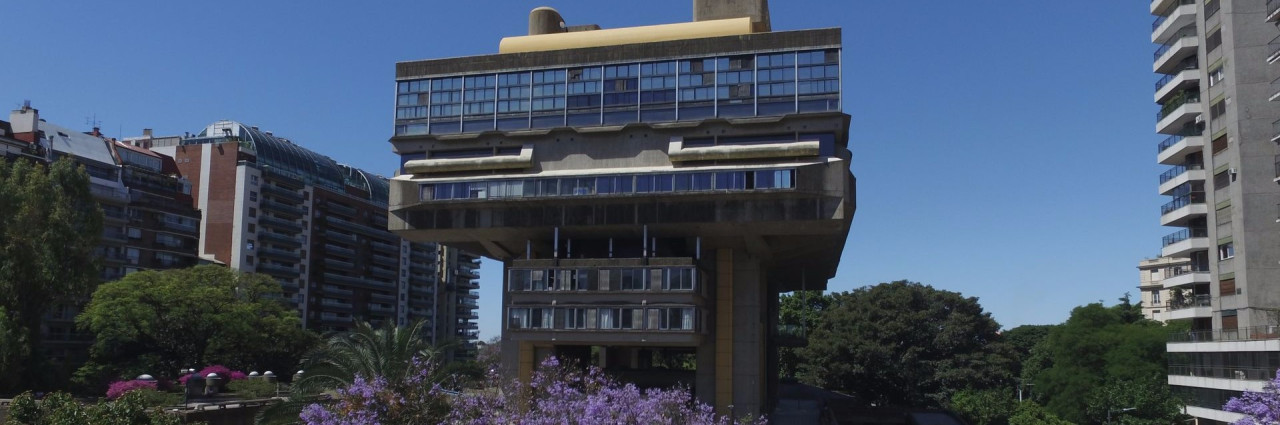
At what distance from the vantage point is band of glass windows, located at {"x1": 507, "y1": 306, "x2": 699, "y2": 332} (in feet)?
167

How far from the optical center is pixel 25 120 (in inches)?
3578

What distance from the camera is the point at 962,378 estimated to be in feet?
273

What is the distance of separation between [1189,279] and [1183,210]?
439 centimetres

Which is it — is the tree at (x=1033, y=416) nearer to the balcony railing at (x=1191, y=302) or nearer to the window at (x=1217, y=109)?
the balcony railing at (x=1191, y=302)

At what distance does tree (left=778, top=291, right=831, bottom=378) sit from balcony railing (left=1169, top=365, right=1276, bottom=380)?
143 feet

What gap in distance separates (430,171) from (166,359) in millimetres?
36918

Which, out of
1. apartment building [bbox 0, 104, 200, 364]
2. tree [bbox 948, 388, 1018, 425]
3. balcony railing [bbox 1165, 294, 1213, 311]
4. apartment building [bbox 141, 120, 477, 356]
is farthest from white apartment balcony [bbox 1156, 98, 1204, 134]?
apartment building [bbox 0, 104, 200, 364]

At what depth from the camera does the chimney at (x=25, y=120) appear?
296ft

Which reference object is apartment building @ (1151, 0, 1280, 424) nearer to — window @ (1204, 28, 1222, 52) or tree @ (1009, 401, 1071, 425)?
window @ (1204, 28, 1222, 52)

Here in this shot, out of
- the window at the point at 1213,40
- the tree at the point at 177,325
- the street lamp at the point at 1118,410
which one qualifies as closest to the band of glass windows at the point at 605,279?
the street lamp at the point at 1118,410

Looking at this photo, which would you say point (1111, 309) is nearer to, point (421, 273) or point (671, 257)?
point (671, 257)

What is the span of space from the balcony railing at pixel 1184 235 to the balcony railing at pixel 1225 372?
833cm

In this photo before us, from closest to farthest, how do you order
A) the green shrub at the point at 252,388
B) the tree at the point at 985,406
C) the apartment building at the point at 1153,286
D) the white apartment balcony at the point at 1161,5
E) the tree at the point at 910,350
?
the green shrub at the point at 252,388, the white apartment balcony at the point at 1161,5, the tree at the point at 985,406, the tree at the point at 910,350, the apartment building at the point at 1153,286

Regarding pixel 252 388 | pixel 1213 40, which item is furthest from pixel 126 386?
pixel 1213 40
